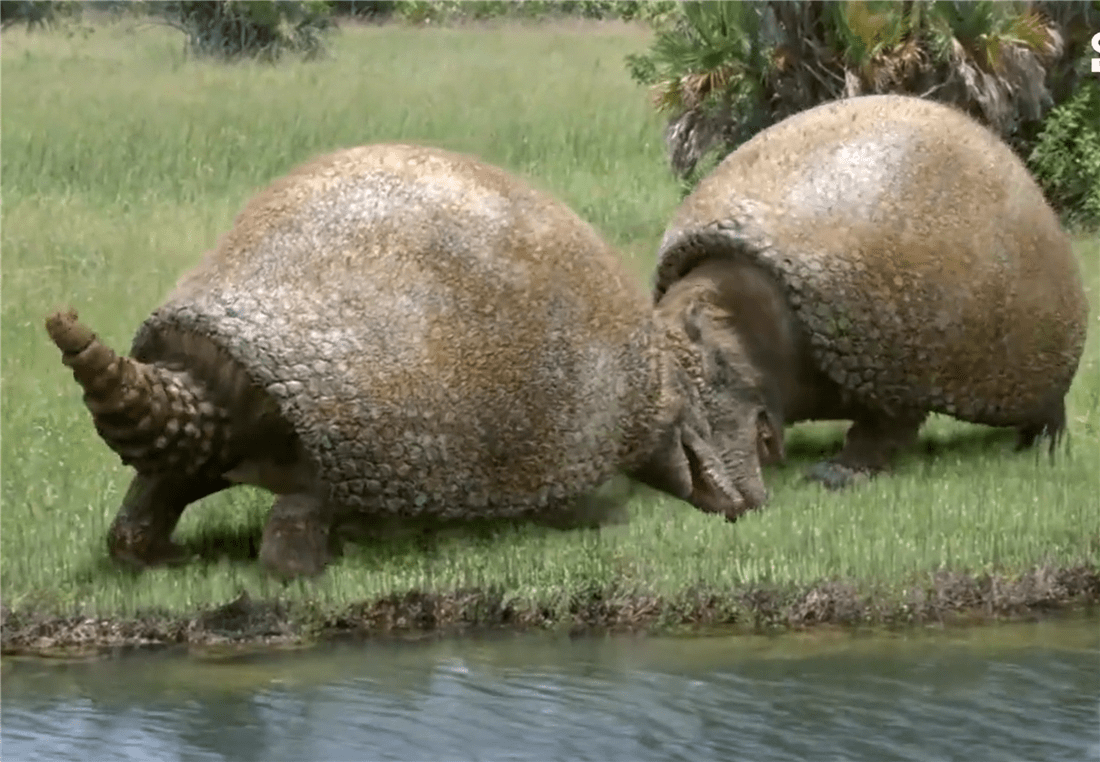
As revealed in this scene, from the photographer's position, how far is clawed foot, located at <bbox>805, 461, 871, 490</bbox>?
1082 centimetres

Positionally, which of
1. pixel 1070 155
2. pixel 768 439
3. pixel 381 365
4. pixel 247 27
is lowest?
pixel 768 439

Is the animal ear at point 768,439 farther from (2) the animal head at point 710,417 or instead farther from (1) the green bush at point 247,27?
(1) the green bush at point 247,27

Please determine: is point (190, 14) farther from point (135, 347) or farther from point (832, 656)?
point (832, 656)

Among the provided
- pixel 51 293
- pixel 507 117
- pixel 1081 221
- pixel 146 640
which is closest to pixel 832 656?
pixel 146 640

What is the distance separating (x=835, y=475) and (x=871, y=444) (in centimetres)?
27

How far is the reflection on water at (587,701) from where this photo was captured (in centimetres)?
739

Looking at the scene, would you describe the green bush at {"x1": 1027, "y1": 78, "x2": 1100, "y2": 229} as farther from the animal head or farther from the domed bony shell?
the animal head

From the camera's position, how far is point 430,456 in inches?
357

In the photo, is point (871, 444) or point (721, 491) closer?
point (721, 491)

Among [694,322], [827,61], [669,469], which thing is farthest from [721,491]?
[827,61]

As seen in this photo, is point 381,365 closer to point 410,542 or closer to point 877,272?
point 410,542

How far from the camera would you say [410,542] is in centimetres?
952

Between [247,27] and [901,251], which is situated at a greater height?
[247,27]

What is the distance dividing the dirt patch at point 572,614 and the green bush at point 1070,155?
29.8 ft
